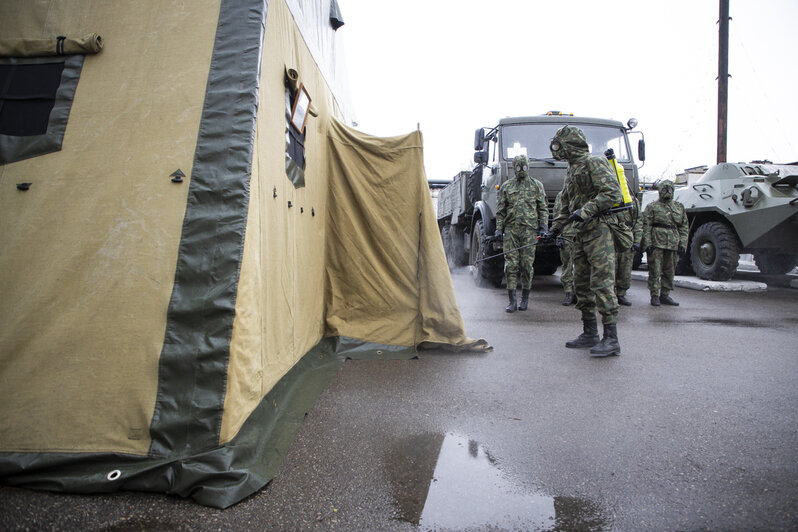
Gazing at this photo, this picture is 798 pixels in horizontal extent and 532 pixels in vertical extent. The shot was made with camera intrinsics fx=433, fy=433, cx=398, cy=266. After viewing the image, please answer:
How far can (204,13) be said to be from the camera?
2129 millimetres

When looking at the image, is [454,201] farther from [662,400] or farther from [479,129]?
[662,400]

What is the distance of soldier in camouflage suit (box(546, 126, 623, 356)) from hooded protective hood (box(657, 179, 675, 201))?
3.30 metres

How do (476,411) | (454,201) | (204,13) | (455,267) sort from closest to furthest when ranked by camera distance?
(204,13), (476,411), (454,201), (455,267)

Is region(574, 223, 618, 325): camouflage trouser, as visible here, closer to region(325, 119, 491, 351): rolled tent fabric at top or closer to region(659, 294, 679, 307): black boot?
region(325, 119, 491, 351): rolled tent fabric at top

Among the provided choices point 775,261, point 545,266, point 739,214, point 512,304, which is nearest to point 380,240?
point 512,304

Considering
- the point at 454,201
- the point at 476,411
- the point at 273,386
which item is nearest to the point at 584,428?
the point at 476,411

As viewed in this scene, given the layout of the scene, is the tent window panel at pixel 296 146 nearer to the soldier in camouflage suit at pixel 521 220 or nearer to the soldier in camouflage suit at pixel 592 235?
the soldier in camouflage suit at pixel 592 235

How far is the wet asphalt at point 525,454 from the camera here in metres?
1.51

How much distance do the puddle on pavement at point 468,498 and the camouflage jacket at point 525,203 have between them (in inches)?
163

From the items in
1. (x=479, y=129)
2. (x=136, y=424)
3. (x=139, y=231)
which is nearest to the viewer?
(x=136, y=424)

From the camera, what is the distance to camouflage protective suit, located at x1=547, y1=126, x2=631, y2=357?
11.8 feet

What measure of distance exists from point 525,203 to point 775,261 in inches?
282

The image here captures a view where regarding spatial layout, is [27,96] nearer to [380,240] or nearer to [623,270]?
[380,240]

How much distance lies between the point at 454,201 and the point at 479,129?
3.50 metres
